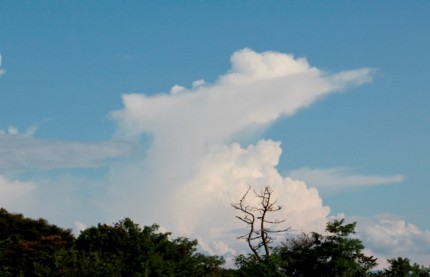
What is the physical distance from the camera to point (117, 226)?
4972cm

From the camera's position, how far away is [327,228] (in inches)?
1715

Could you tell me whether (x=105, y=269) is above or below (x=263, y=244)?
below

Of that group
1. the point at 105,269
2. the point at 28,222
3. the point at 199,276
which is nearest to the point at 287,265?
the point at 199,276

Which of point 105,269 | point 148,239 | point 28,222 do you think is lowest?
point 105,269

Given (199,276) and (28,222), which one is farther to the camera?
(28,222)

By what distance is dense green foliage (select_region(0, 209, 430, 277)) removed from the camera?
39594mm

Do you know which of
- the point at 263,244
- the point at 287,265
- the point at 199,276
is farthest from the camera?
the point at 263,244

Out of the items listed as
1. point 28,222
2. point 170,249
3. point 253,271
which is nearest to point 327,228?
point 253,271

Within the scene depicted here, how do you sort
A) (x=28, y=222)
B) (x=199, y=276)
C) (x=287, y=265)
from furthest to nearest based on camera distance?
(x=28, y=222), (x=287, y=265), (x=199, y=276)

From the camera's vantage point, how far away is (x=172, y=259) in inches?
1741

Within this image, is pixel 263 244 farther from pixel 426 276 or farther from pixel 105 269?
pixel 105 269

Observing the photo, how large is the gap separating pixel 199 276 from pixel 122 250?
21.7ft

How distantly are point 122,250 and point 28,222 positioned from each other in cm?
2563

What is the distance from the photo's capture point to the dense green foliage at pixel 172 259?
1559 inches
